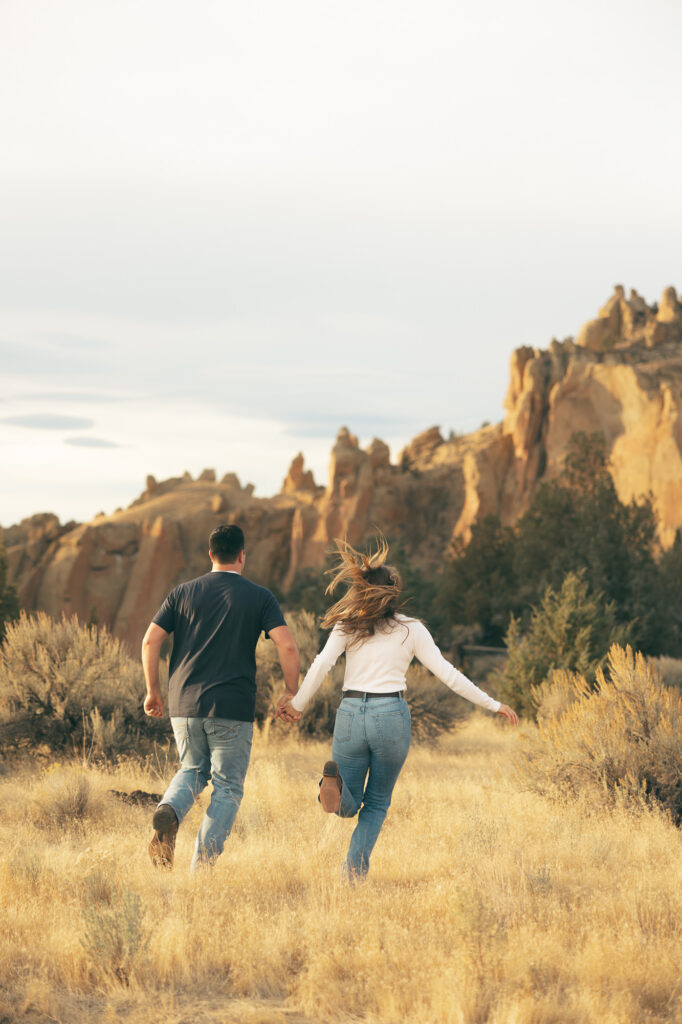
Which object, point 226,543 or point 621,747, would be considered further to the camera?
point 621,747

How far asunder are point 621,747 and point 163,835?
14.8 ft

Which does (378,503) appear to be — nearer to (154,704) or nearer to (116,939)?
(154,704)

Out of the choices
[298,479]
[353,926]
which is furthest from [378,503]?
[353,926]

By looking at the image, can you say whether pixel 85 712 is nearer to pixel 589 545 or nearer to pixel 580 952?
pixel 580 952

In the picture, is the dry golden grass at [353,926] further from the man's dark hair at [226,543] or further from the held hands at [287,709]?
the man's dark hair at [226,543]

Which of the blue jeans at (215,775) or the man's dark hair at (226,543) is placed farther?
the man's dark hair at (226,543)

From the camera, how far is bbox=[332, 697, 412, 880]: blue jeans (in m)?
5.63

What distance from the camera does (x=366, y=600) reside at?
5789 mm

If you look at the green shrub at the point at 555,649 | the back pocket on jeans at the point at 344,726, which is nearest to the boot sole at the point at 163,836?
the back pocket on jeans at the point at 344,726

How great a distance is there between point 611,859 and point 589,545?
101 feet

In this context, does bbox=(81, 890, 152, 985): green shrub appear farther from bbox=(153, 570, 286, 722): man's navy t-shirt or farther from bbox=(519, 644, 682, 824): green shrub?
bbox=(519, 644, 682, 824): green shrub

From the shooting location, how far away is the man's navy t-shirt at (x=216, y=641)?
19.2 ft

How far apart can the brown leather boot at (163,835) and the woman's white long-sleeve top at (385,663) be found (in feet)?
3.23

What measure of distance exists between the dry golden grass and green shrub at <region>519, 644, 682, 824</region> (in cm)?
67
